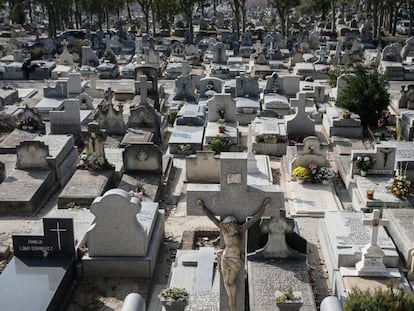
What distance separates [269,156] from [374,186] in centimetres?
376

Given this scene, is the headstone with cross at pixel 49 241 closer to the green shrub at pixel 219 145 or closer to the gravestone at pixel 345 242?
the gravestone at pixel 345 242

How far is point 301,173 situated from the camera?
46.2 ft

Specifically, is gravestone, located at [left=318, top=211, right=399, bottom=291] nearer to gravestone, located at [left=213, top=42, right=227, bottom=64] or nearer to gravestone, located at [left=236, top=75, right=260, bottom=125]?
gravestone, located at [left=236, top=75, right=260, bottom=125]

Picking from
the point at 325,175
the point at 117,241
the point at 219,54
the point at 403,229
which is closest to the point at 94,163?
the point at 117,241

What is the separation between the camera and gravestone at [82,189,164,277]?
9.88 m

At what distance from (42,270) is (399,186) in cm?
751

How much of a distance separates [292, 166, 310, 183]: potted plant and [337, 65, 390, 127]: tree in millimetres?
4649

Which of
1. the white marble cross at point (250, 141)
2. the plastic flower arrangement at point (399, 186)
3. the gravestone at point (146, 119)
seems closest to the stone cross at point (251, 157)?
the white marble cross at point (250, 141)

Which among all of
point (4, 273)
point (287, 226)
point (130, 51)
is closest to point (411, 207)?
point (287, 226)

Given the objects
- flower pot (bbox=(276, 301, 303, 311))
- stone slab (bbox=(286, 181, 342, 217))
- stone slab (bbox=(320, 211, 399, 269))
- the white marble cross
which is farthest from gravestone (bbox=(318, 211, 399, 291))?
the white marble cross

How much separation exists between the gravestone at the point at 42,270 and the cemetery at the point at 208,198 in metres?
0.03

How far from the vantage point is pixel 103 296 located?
9500 millimetres

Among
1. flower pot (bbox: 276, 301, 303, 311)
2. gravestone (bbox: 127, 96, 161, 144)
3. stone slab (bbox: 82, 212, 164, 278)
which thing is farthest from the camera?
gravestone (bbox: 127, 96, 161, 144)

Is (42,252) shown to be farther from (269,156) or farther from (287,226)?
(269,156)
